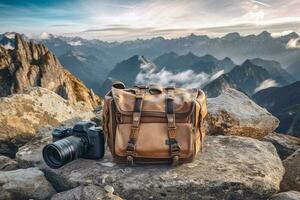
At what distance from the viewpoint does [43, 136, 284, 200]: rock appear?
5.61 metres

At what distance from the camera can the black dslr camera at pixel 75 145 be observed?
589 cm

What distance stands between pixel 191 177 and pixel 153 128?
1008 mm

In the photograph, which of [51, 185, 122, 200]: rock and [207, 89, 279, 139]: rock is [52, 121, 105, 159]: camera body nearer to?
[51, 185, 122, 200]: rock

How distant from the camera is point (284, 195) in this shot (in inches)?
221

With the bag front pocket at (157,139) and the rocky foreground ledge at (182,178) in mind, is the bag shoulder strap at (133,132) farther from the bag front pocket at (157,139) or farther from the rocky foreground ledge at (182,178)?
the rocky foreground ledge at (182,178)

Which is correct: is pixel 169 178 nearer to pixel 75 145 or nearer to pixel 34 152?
pixel 75 145

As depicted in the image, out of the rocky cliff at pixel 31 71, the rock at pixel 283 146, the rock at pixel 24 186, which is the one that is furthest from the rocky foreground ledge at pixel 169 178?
the rocky cliff at pixel 31 71

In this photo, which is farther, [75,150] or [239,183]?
[75,150]

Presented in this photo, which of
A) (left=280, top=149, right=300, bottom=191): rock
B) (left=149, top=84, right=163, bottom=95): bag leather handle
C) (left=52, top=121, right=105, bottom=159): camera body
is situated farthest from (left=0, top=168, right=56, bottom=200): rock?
(left=280, top=149, right=300, bottom=191): rock

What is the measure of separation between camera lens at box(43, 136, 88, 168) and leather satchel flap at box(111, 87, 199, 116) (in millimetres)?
1021

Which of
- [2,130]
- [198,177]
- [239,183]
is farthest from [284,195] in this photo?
[2,130]

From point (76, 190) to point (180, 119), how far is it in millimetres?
2033

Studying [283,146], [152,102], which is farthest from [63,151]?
[283,146]

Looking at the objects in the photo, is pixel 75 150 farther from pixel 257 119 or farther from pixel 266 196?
pixel 257 119
